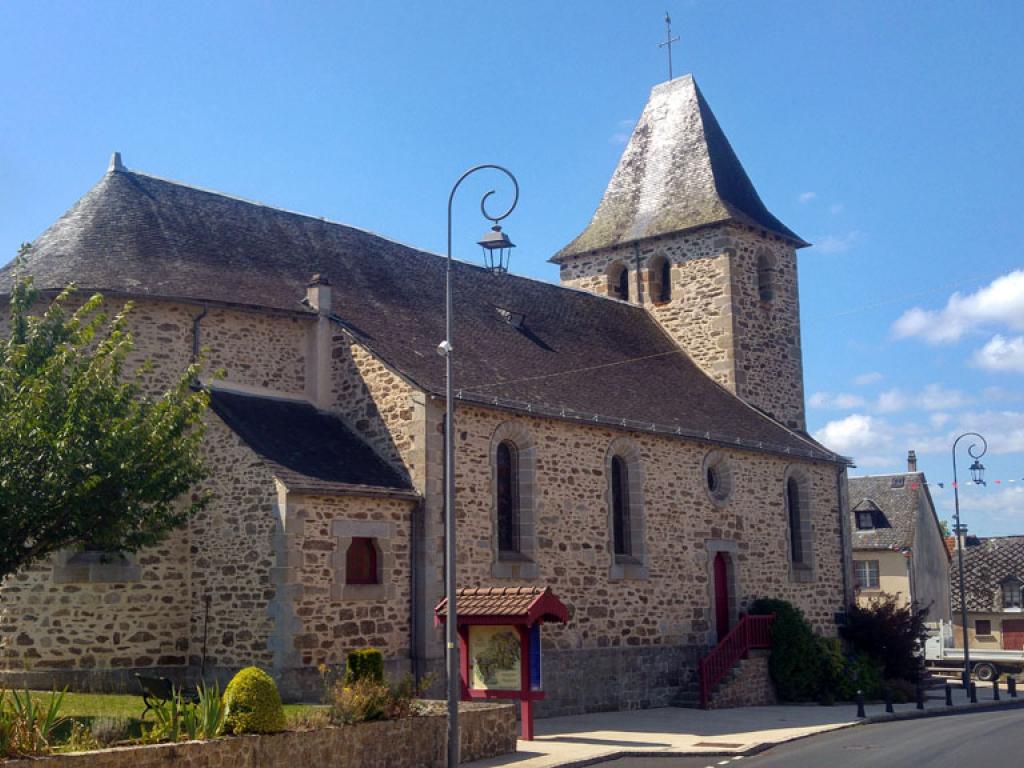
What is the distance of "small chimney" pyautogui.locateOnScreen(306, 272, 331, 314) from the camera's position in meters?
20.8

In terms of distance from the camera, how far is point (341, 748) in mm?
12812

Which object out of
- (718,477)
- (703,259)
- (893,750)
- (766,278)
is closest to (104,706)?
(893,750)

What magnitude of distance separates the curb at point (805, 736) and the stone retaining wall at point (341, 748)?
111cm

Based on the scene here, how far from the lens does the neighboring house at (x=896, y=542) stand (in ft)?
143

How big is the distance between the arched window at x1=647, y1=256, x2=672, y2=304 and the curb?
1289 centimetres

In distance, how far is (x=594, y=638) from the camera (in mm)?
21672

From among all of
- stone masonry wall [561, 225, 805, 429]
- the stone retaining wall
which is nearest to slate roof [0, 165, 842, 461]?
stone masonry wall [561, 225, 805, 429]

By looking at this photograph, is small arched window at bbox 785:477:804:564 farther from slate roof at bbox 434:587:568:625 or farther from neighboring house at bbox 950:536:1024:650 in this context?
neighboring house at bbox 950:536:1024:650

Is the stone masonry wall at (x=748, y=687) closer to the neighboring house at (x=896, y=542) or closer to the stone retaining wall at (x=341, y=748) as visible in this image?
the stone retaining wall at (x=341, y=748)

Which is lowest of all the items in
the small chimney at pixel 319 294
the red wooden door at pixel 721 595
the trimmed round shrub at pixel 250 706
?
the trimmed round shrub at pixel 250 706

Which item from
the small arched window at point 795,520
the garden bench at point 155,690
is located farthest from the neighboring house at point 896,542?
the garden bench at point 155,690

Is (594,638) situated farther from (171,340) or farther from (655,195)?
(655,195)

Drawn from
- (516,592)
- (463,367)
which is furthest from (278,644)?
(463,367)

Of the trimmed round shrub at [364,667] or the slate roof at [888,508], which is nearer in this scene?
the trimmed round shrub at [364,667]
